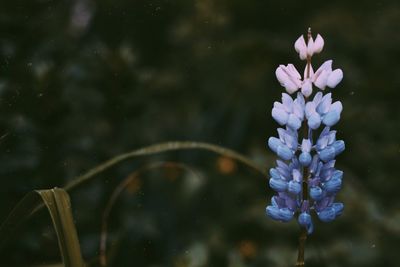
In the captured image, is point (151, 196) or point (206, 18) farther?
point (206, 18)

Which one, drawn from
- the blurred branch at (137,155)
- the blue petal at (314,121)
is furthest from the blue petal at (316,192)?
the blurred branch at (137,155)

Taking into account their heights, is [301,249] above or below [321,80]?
below

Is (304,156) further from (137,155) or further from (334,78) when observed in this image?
(137,155)

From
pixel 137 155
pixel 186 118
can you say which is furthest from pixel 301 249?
pixel 186 118

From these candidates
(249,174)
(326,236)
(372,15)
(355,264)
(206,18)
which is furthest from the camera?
(372,15)

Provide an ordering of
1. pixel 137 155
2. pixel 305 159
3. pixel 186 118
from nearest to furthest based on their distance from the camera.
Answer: pixel 305 159 → pixel 137 155 → pixel 186 118

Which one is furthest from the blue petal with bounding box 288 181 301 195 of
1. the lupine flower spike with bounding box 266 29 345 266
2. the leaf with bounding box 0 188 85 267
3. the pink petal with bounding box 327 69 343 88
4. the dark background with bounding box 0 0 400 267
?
the dark background with bounding box 0 0 400 267

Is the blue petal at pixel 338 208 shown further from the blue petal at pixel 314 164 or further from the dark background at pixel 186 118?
the dark background at pixel 186 118

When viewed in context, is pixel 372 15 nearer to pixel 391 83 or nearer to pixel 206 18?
pixel 391 83

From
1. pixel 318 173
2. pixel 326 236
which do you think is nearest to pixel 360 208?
pixel 326 236
